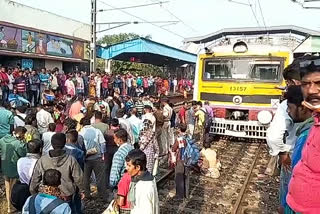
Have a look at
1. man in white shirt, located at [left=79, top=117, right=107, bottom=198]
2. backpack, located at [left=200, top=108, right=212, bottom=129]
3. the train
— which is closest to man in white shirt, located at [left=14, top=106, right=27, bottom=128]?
man in white shirt, located at [left=79, top=117, right=107, bottom=198]

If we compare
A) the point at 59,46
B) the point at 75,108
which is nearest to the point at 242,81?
the point at 75,108

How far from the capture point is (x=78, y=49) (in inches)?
912

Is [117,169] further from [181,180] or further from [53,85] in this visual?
[53,85]

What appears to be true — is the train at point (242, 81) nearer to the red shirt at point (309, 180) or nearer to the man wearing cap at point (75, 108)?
the man wearing cap at point (75, 108)

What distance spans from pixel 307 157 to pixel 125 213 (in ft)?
7.17

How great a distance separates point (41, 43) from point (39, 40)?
0.20 m

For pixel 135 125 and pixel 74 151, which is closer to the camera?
pixel 74 151

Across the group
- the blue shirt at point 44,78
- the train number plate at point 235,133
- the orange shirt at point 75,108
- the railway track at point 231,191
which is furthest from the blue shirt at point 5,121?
the blue shirt at point 44,78

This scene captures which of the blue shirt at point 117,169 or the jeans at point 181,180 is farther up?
the blue shirt at point 117,169

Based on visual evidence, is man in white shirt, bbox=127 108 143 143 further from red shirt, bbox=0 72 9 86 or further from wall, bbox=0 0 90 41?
wall, bbox=0 0 90 41

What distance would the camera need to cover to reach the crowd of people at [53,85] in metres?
13.9

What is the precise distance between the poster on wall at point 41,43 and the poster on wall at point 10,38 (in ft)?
4.48

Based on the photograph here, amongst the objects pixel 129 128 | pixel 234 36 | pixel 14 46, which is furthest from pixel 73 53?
pixel 129 128

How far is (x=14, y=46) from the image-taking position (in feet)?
58.3
